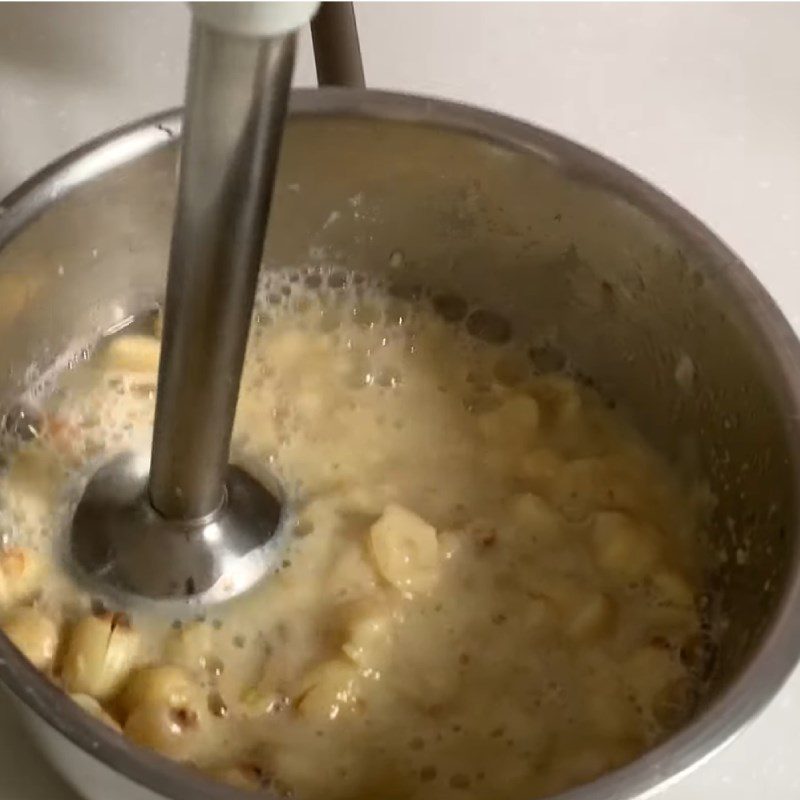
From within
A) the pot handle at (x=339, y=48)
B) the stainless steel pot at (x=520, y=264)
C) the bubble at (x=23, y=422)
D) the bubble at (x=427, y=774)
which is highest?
the pot handle at (x=339, y=48)

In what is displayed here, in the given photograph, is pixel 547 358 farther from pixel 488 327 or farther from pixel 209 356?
pixel 209 356

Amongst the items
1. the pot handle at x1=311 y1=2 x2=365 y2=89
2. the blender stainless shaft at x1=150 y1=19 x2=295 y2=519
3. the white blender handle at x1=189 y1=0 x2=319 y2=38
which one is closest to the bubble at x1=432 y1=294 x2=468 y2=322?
the pot handle at x1=311 y1=2 x2=365 y2=89

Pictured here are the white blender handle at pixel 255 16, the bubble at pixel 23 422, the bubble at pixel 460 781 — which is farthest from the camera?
the bubble at pixel 23 422

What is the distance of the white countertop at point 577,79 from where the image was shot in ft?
2.31

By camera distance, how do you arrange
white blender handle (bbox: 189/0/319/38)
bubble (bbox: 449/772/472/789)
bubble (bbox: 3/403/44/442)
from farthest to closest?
bubble (bbox: 3/403/44/442) → bubble (bbox: 449/772/472/789) → white blender handle (bbox: 189/0/319/38)

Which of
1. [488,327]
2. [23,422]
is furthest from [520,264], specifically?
[23,422]

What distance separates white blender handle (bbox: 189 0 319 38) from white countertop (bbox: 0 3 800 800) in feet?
1.28

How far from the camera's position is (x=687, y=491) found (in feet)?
2.05

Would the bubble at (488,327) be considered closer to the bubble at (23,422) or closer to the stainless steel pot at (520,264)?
the stainless steel pot at (520,264)

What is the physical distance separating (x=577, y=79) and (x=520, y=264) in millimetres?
183

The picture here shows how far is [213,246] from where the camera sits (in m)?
0.39

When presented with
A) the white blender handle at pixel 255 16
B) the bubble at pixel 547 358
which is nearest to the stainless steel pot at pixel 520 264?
the bubble at pixel 547 358

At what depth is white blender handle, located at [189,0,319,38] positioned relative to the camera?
30 centimetres

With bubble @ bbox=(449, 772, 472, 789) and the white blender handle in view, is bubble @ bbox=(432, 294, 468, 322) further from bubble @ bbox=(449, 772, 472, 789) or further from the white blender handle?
the white blender handle
